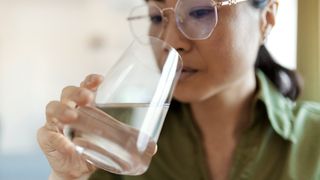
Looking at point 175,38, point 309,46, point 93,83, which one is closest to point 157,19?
point 175,38

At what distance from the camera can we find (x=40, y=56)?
3.92 ft

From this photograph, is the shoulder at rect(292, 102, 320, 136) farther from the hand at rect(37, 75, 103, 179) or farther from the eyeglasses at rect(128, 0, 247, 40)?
the hand at rect(37, 75, 103, 179)

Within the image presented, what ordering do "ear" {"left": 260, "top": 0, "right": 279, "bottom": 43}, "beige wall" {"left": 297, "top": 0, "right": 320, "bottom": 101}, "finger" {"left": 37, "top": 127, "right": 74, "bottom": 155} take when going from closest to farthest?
"finger" {"left": 37, "top": 127, "right": 74, "bottom": 155}
"ear" {"left": 260, "top": 0, "right": 279, "bottom": 43}
"beige wall" {"left": 297, "top": 0, "right": 320, "bottom": 101}

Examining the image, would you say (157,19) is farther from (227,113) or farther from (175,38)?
(227,113)

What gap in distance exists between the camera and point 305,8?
1097mm

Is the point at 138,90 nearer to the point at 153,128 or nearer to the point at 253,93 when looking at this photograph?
the point at 153,128

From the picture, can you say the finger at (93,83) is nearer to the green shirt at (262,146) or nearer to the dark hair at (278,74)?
the green shirt at (262,146)

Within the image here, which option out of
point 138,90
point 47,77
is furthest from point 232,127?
point 47,77

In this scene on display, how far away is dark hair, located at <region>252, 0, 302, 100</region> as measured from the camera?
2.97 ft

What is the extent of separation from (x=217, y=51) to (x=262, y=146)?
0.57 ft

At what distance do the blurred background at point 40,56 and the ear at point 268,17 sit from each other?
0.93 ft

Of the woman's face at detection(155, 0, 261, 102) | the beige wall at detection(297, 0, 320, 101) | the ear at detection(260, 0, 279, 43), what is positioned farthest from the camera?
the beige wall at detection(297, 0, 320, 101)

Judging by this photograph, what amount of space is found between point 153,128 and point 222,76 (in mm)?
281

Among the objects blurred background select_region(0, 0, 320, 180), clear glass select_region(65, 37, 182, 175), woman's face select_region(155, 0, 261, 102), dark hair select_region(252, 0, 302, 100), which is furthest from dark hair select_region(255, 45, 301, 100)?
clear glass select_region(65, 37, 182, 175)
